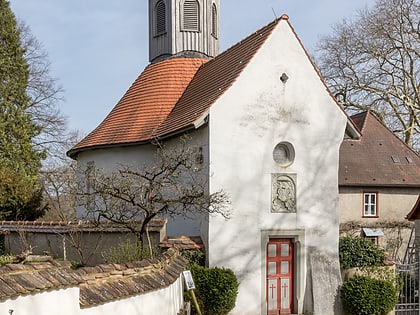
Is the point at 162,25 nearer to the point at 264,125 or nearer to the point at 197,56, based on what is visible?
the point at 197,56

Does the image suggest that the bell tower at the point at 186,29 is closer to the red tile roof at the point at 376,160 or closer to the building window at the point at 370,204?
the red tile roof at the point at 376,160

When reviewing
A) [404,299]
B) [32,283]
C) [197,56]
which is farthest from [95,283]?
[197,56]

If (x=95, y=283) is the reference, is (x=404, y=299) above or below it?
below

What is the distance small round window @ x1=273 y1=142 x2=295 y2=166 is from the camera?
56.4ft

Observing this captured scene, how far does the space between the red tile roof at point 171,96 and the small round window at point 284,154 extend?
237cm

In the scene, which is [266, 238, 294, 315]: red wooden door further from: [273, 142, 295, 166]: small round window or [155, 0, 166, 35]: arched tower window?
[155, 0, 166, 35]: arched tower window

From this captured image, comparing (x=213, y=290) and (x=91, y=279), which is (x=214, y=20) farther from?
(x=91, y=279)

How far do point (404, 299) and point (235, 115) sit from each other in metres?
7.50

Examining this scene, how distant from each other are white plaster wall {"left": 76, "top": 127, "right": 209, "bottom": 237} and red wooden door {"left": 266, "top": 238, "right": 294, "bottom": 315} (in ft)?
6.98

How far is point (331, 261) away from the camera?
56.9ft

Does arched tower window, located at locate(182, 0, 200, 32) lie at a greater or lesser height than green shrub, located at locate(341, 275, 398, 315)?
greater

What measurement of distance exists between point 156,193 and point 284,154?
176 inches

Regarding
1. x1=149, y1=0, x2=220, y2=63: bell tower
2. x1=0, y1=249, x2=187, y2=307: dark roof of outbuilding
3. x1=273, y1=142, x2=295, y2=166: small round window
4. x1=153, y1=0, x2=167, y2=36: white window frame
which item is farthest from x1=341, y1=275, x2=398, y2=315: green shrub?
x1=153, y1=0, x2=167, y2=36: white window frame

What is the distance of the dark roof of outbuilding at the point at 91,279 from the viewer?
519cm
